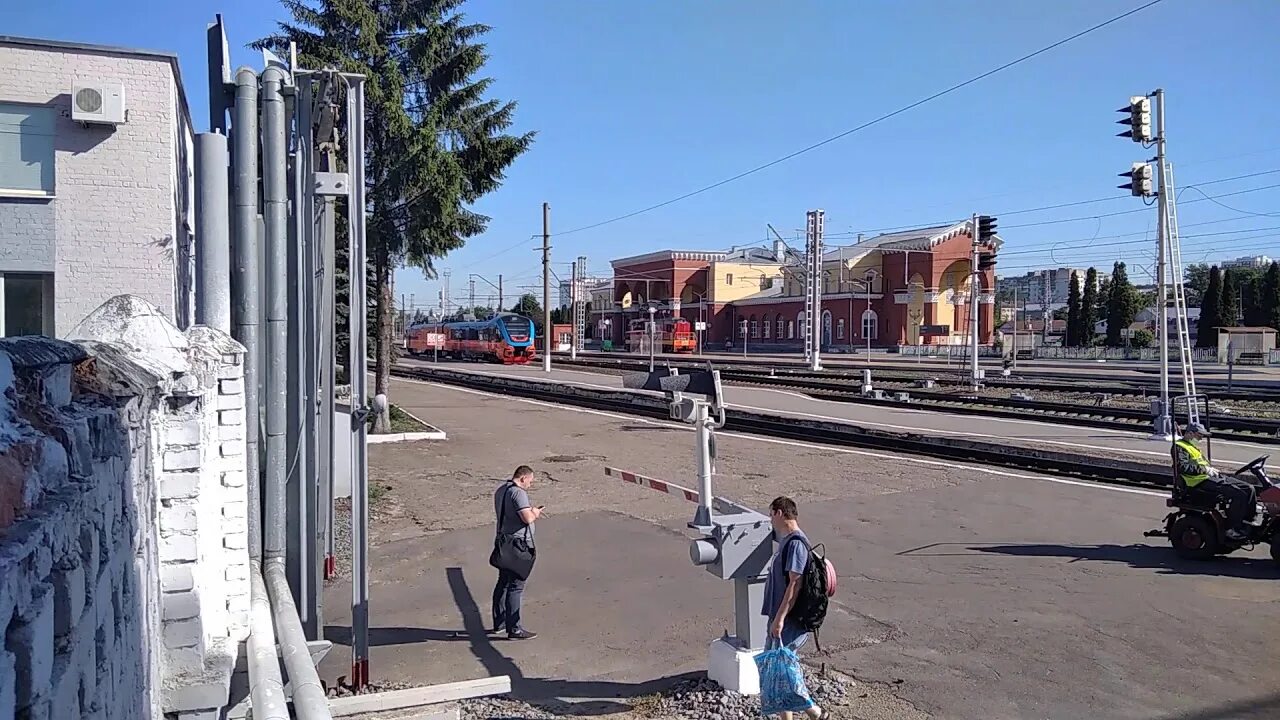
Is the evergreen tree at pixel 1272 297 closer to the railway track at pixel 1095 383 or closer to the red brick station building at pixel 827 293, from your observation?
the red brick station building at pixel 827 293

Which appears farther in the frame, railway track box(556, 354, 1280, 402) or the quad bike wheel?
railway track box(556, 354, 1280, 402)

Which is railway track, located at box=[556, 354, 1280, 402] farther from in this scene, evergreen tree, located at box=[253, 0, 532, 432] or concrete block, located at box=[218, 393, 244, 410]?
concrete block, located at box=[218, 393, 244, 410]

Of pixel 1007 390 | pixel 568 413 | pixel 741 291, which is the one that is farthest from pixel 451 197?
pixel 741 291

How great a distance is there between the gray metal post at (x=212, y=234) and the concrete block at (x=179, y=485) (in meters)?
1.92

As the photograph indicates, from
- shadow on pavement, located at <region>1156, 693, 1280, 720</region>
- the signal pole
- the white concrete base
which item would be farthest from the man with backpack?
the signal pole

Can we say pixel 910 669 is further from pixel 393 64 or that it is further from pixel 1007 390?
pixel 1007 390

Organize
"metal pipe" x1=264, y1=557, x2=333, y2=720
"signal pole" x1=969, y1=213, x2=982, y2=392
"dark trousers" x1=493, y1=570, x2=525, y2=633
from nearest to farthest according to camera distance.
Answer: "metal pipe" x1=264, y1=557, x2=333, y2=720
"dark trousers" x1=493, y1=570, x2=525, y2=633
"signal pole" x1=969, y1=213, x2=982, y2=392

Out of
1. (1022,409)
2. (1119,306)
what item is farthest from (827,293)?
(1022,409)

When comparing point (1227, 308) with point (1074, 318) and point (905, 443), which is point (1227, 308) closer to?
point (1074, 318)

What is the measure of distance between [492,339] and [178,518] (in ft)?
178

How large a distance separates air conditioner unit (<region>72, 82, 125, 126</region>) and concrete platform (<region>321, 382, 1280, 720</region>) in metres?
7.34

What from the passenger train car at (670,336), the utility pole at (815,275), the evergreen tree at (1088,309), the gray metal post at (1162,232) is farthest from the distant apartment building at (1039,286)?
the gray metal post at (1162,232)

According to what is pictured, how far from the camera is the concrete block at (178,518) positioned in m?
3.64

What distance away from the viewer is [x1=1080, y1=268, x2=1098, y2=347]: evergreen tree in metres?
79.8
